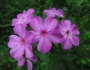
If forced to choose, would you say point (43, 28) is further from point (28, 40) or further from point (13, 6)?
point (13, 6)

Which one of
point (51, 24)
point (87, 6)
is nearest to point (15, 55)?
point (51, 24)

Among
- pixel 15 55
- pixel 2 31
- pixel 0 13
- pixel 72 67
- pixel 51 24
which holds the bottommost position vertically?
pixel 2 31

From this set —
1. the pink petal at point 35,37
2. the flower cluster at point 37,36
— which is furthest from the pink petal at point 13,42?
the pink petal at point 35,37

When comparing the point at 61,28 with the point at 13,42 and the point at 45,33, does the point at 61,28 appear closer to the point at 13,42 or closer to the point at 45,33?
the point at 45,33

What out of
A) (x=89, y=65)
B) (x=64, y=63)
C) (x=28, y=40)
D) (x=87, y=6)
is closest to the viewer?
(x=28, y=40)

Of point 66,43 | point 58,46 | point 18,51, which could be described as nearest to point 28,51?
point 18,51

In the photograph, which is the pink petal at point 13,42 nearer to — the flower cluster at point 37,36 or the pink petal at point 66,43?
the flower cluster at point 37,36
